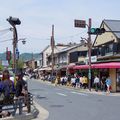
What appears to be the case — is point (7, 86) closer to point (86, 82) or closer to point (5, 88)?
point (5, 88)

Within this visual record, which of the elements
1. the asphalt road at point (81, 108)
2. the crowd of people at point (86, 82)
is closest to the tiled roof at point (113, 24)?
the crowd of people at point (86, 82)

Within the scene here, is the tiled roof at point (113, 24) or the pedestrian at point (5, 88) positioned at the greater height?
the tiled roof at point (113, 24)

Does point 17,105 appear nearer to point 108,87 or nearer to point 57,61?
point 108,87

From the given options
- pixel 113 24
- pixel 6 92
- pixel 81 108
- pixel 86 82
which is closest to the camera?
pixel 6 92

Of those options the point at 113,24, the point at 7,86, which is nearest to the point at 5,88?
the point at 7,86

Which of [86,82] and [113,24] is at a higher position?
[113,24]

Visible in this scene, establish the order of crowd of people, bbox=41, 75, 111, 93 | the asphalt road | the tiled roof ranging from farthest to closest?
1. the tiled roof
2. crowd of people, bbox=41, 75, 111, 93
3. the asphalt road

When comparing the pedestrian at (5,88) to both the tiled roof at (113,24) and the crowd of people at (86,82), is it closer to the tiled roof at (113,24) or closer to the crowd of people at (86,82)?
the crowd of people at (86,82)

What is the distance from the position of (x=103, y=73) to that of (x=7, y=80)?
118 feet

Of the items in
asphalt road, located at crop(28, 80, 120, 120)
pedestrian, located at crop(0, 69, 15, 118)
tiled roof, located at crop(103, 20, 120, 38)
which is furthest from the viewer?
tiled roof, located at crop(103, 20, 120, 38)

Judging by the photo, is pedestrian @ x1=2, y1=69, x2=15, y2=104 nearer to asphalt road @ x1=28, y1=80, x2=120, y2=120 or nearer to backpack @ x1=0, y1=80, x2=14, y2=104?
backpack @ x1=0, y1=80, x2=14, y2=104

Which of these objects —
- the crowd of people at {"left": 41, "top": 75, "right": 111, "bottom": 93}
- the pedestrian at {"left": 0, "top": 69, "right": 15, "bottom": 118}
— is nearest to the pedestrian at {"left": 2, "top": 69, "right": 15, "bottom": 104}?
the pedestrian at {"left": 0, "top": 69, "right": 15, "bottom": 118}

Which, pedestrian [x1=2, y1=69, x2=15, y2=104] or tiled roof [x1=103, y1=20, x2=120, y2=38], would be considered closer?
pedestrian [x1=2, y1=69, x2=15, y2=104]

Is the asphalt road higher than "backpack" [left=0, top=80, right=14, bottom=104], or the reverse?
"backpack" [left=0, top=80, right=14, bottom=104]
